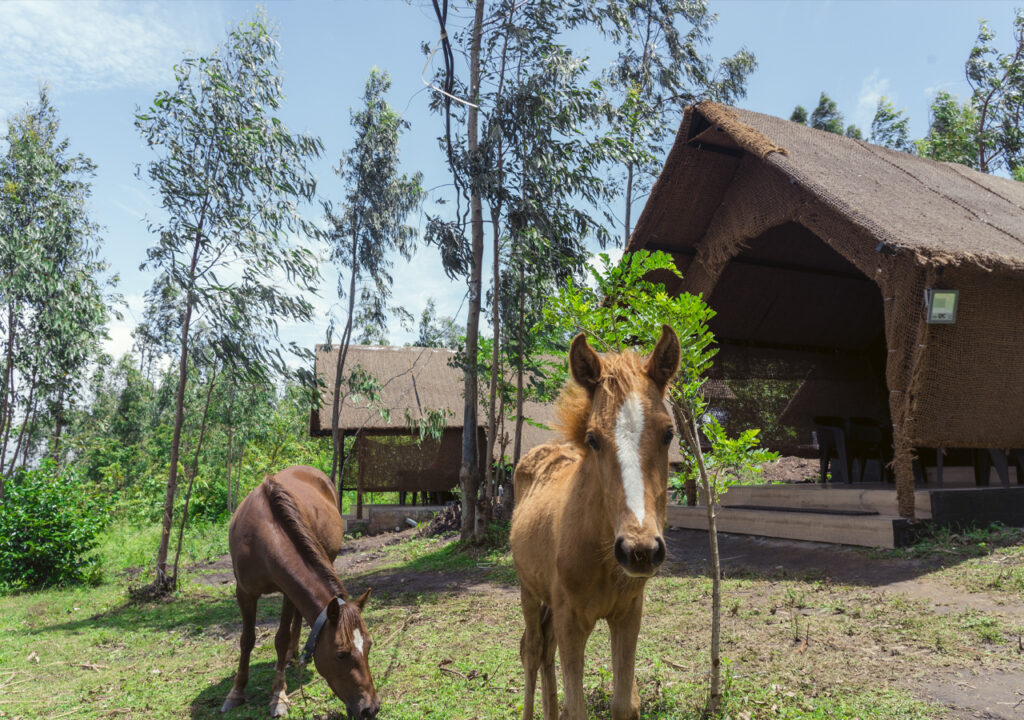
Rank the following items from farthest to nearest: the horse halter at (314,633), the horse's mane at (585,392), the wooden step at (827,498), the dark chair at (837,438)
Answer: the dark chair at (837,438), the wooden step at (827,498), the horse halter at (314,633), the horse's mane at (585,392)

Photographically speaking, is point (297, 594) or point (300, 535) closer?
point (297, 594)

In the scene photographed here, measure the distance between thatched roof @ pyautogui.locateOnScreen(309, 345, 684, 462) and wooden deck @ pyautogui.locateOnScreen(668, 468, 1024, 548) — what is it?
8.03 meters

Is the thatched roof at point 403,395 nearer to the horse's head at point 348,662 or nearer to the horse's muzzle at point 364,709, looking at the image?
the horse's head at point 348,662

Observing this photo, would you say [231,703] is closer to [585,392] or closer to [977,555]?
[585,392]

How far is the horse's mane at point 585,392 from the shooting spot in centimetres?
246

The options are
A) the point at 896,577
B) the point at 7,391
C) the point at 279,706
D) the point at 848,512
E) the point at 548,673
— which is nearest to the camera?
the point at 548,673

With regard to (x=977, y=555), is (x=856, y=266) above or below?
above

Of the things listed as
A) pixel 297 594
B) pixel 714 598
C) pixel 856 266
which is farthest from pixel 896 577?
pixel 297 594

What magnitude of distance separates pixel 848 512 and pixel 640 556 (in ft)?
22.8

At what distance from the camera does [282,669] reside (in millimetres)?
4719

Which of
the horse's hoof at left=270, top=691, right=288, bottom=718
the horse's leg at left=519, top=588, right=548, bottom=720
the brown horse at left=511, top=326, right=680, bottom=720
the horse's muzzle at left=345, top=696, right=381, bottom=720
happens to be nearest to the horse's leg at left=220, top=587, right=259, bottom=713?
the horse's hoof at left=270, top=691, right=288, bottom=718

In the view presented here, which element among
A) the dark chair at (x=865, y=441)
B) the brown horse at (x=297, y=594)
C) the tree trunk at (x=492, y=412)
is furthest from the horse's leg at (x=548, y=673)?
the dark chair at (x=865, y=441)

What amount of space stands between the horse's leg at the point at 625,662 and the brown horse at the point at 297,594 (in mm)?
1919

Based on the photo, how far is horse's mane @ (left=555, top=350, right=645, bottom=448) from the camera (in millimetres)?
2457
